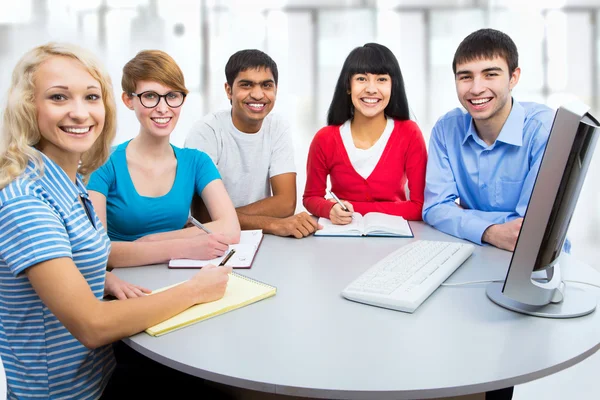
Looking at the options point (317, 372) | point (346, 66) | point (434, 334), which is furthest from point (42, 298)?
point (346, 66)

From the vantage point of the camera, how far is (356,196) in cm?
212

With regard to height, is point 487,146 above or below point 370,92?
Answer: below

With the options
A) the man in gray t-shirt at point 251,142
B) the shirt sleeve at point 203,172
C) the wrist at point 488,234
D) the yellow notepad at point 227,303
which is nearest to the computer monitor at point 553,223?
the wrist at point 488,234

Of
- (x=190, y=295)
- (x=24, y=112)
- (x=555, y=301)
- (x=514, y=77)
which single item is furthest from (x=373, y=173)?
(x=24, y=112)

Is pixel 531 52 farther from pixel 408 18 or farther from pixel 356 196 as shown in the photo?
pixel 356 196

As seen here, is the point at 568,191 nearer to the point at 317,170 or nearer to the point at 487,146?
the point at 487,146

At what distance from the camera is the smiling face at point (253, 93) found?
7.04ft

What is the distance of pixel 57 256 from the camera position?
92 centimetres

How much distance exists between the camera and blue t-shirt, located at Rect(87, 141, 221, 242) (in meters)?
1.60

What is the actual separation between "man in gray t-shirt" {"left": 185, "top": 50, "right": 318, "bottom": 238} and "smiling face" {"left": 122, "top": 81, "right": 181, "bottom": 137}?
0.50m

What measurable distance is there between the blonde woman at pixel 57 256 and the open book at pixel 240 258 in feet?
0.68

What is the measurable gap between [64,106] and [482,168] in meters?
1.33

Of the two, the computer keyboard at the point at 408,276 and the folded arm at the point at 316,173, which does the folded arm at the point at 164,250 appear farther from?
the folded arm at the point at 316,173

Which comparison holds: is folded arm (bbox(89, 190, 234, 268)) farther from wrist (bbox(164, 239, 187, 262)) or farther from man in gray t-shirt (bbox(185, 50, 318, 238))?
man in gray t-shirt (bbox(185, 50, 318, 238))
